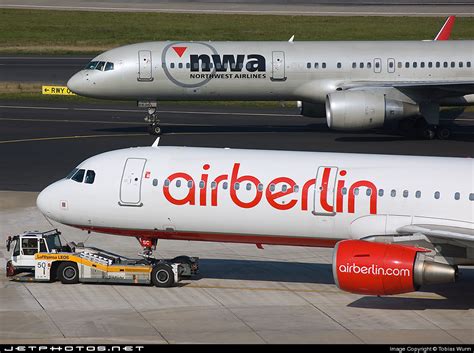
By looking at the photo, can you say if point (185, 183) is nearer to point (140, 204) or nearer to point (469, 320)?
point (140, 204)

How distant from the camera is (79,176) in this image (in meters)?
34.0

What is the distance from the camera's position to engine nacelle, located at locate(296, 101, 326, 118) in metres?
60.1

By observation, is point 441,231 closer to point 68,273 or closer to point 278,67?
point 68,273

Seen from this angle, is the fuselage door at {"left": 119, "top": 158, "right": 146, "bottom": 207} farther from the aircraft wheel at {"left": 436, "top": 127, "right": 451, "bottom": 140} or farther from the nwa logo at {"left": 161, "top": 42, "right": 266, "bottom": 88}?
the aircraft wheel at {"left": 436, "top": 127, "right": 451, "bottom": 140}

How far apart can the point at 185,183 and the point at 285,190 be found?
2.91 m

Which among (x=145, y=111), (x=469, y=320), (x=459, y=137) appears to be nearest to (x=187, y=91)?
(x=145, y=111)

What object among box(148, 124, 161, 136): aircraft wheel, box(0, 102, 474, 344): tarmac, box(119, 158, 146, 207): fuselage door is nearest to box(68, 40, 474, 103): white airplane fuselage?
box(148, 124, 161, 136): aircraft wheel

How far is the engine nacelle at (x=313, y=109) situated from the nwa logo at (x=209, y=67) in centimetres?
347

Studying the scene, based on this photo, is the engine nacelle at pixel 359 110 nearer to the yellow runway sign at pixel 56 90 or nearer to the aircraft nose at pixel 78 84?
the aircraft nose at pixel 78 84

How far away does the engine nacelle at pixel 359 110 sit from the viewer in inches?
2203

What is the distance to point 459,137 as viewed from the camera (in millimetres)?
59250

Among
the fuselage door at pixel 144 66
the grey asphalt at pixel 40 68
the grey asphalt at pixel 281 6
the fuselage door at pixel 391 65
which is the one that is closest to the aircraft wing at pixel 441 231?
the fuselage door at pixel 391 65

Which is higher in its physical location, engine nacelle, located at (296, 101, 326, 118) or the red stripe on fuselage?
engine nacelle, located at (296, 101, 326, 118)

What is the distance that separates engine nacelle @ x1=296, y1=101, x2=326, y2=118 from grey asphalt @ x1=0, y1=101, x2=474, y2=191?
3.05 feet
